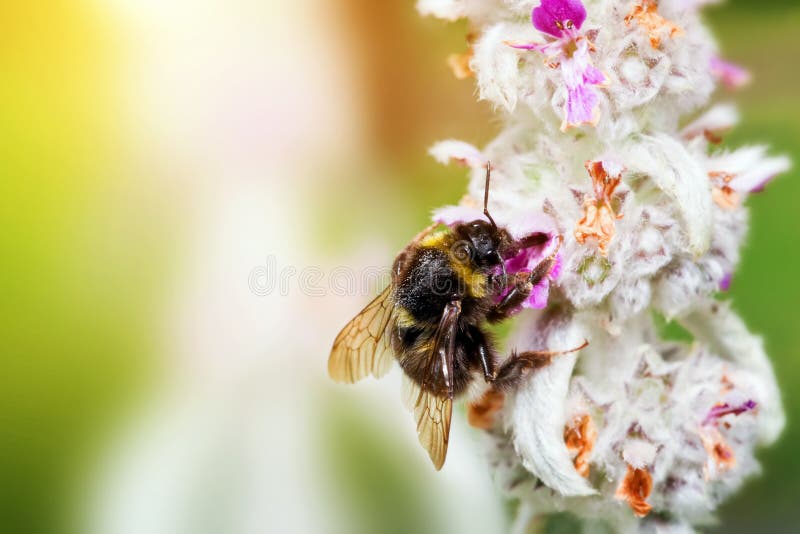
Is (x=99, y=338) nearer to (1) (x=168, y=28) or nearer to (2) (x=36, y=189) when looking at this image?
(2) (x=36, y=189)

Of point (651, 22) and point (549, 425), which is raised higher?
point (651, 22)

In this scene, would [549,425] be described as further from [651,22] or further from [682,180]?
[651,22]

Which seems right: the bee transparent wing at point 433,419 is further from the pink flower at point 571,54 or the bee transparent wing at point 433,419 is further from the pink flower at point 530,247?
the pink flower at point 571,54

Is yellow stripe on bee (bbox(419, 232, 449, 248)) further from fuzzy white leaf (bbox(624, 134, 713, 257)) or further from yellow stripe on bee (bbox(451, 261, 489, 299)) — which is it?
fuzzy white leaf (bbox(624, 134, 713, 257))

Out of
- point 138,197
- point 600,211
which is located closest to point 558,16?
point 600,211

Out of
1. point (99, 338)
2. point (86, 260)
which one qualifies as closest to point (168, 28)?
point (86, 260)

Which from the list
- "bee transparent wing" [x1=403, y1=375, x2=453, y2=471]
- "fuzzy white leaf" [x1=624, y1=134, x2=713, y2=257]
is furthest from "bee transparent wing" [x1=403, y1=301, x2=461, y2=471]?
"fuzzy white leaf" [x1=624, y1=134, x2=713, y2=257]

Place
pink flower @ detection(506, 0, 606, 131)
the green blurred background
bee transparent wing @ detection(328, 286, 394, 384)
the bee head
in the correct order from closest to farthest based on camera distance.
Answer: pink flower @ detection(506, 0, 606, 131) < the bee head < bee transparent wing @ detection(328, 286, 394, 384) < the green blurred background
